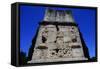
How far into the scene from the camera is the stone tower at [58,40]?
2.75 meters

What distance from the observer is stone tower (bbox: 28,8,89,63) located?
275 cm

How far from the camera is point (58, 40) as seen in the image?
9.27 feet

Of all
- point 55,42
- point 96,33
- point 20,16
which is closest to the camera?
point 20,16

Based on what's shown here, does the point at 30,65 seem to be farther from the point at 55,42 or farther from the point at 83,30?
the point at 83,30

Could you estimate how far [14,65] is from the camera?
2658mm

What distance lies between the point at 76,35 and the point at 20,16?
0.66 meters

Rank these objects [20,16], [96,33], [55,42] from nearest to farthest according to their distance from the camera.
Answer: [20,16] < [55,42] < [96,33]

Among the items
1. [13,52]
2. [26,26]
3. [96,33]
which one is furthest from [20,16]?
[96,33]

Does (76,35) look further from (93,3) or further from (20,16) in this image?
(20,16)

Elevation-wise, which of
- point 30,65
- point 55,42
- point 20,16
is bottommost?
point 30,65

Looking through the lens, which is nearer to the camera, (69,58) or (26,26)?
(26,26)
